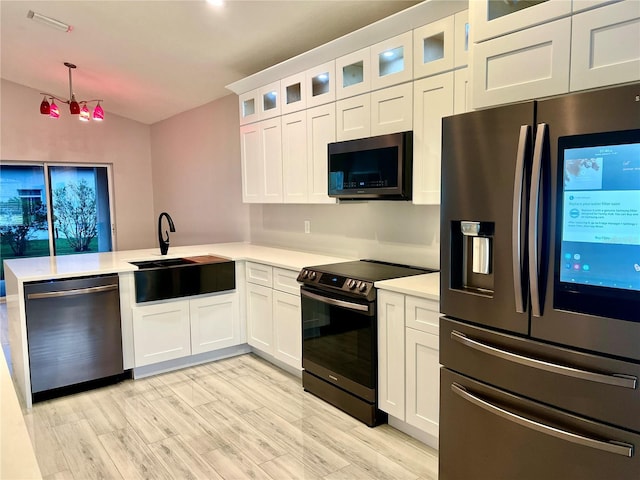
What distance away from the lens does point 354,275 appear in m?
2.82

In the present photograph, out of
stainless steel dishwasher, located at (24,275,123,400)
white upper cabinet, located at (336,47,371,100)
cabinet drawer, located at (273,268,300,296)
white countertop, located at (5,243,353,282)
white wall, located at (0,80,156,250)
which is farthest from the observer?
white wall, located at (0,80,156,250)

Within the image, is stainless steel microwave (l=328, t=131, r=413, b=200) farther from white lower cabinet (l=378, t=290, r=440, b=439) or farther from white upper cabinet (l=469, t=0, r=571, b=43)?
white upper cabinet (l=469, t=0, r=571, b=43)

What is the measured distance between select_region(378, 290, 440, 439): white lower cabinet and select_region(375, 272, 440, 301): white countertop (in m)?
0.04

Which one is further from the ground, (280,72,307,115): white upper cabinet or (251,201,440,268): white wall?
(280,72,307,115): white upper cabinet

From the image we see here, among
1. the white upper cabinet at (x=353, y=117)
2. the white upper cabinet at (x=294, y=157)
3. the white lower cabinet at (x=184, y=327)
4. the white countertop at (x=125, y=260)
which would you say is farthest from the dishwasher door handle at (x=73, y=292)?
the white upper cabinet at (x=353, y=117)

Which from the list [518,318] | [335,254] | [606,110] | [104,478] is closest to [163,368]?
[104,478]

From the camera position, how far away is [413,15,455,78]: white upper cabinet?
2439 mm

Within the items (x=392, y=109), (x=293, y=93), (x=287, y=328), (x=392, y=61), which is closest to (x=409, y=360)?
(x=287, y=328)

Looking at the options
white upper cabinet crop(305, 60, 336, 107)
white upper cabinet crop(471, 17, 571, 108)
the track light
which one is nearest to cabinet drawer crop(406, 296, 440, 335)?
white upper cabinet crop(471, 17, 571, 108)

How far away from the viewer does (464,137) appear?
182 cm

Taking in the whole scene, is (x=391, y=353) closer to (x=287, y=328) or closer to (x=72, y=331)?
(x=287, y=328)

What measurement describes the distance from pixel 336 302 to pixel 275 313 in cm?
93

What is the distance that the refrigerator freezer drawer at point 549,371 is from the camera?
4.65 ft

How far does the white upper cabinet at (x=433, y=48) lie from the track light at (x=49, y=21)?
3.35m
